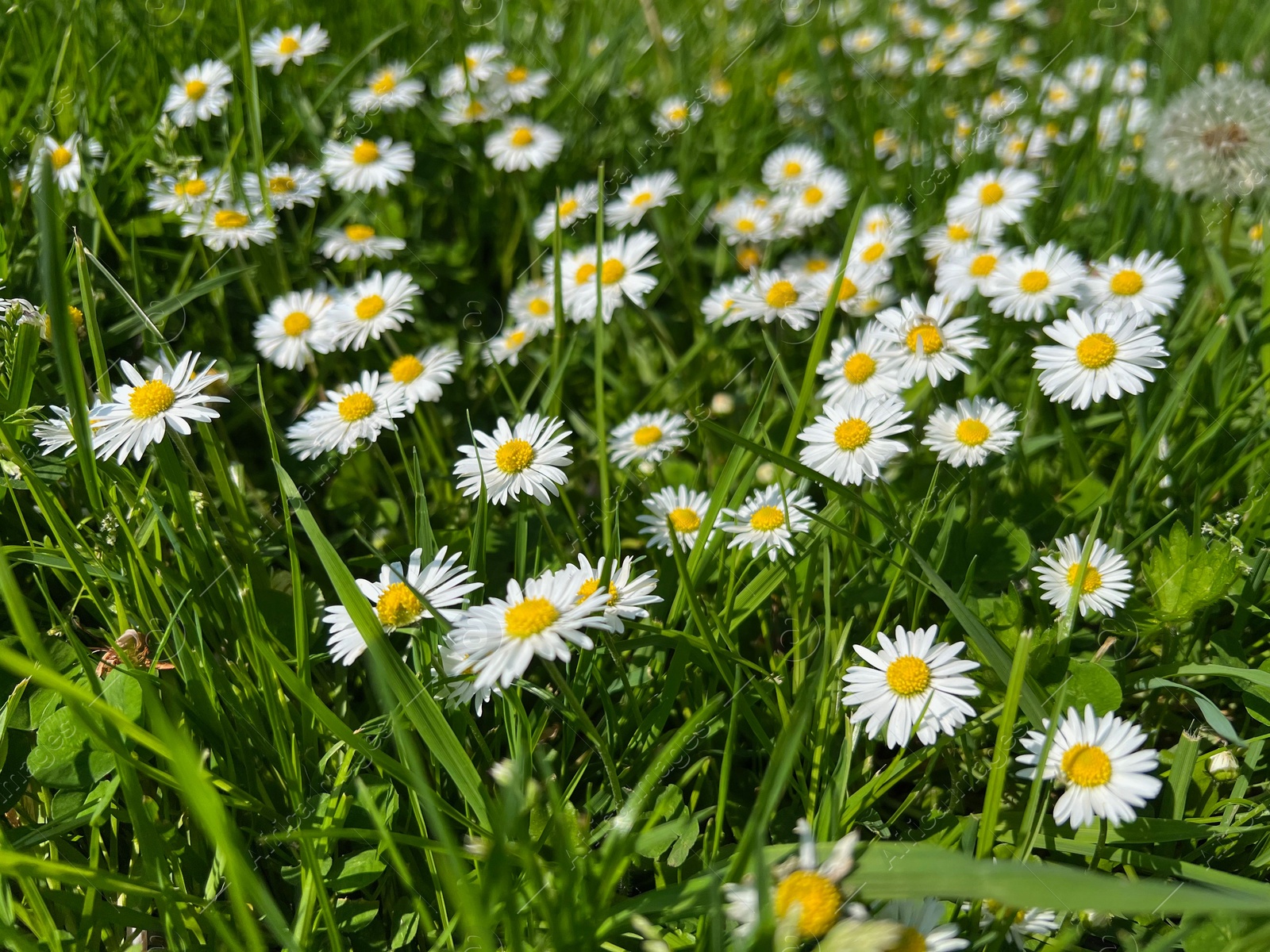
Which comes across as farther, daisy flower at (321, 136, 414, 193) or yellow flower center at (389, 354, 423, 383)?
daisy flower at (321, 136, 414, 193)

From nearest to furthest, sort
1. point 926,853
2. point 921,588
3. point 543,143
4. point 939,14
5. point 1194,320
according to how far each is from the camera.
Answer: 1. point 926,853
2. point 921,588
3. point 1194,320
4. point 543,143
5. point 939,14

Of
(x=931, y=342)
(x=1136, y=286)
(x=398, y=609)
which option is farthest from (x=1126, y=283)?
(x=398, y=609)

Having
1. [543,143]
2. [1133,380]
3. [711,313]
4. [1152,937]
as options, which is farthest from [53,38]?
[1152,937]

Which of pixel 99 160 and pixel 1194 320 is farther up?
pixel 1194 320

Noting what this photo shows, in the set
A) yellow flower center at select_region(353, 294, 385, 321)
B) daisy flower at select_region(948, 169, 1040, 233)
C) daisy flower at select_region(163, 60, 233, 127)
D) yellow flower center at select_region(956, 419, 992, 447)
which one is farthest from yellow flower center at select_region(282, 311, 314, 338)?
daisy flower at select_region(948, 169, 1040, 233)

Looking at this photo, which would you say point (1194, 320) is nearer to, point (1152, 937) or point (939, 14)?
point (1152, 937)

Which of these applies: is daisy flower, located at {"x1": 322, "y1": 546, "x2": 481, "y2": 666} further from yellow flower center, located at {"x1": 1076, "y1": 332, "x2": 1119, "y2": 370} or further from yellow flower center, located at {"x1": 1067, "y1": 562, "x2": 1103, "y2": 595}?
yellow flower center, located at {"x1": 1076, "y1": 332, "x2": 1119, "y2": 370}

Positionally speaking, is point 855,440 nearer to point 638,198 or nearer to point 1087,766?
point 1087,766
